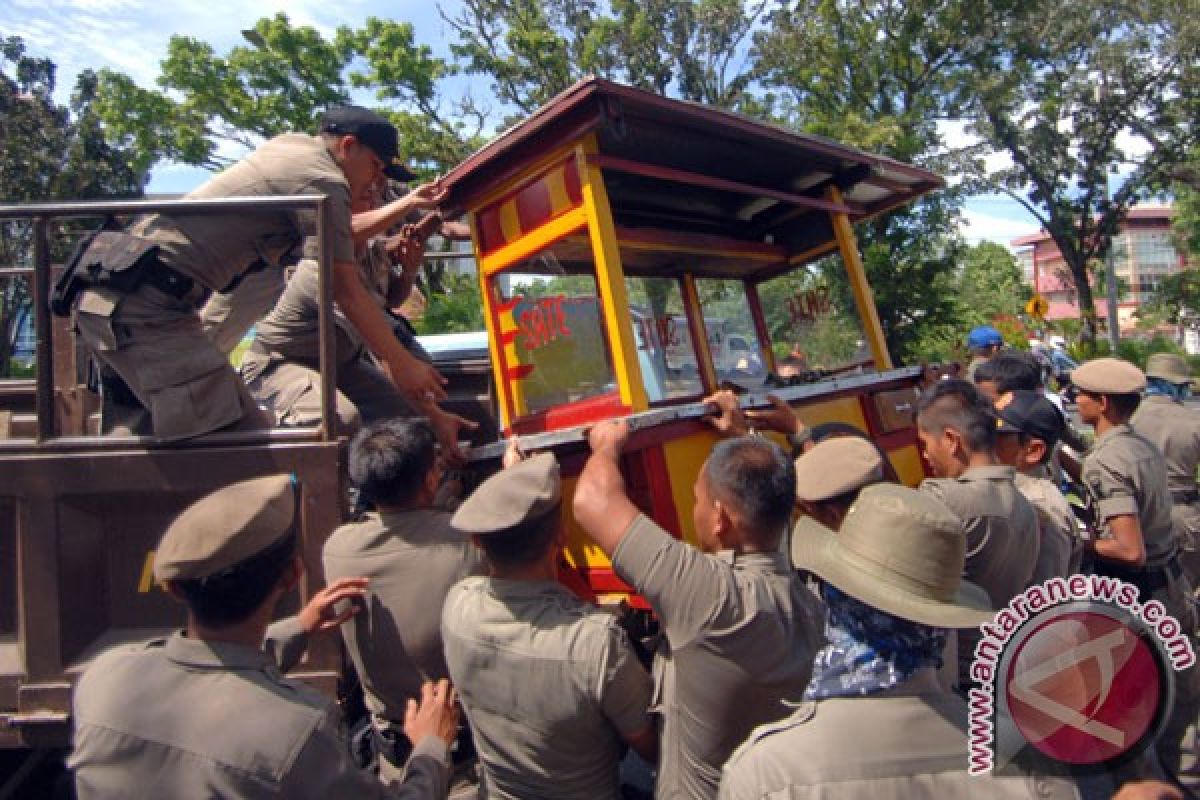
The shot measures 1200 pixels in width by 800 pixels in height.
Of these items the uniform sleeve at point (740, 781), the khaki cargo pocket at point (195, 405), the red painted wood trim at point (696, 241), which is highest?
the red painted wood trim at point (696, 241)

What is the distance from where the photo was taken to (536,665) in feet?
6.68

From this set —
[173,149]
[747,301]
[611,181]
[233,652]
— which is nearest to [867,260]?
[747,301]

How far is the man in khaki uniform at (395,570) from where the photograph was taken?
Answer: 2.50 meters

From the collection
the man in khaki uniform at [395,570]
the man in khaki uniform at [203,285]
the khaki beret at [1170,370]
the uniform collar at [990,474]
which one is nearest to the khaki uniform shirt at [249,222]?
the man in khaki uniform at [203,285]

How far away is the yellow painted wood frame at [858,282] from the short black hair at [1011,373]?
1.80 ft

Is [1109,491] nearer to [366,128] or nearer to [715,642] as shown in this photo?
[715,642]

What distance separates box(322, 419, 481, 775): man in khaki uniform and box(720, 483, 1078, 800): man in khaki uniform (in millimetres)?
1189

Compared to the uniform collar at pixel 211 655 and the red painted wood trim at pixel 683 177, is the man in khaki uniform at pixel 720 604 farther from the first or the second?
the red painted wood trim at pixel 683 177

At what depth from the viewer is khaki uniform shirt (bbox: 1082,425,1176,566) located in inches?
141

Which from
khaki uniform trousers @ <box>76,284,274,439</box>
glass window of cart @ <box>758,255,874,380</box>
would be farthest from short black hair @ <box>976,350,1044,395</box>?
khaki uniform trousers @ <box>76,284,274,439</box>

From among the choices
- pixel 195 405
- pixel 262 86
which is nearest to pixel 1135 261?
pixel 262 86

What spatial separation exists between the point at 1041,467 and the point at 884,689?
8.43ft

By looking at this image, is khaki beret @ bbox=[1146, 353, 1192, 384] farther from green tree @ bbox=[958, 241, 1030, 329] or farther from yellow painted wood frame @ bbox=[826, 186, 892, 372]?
green tree @ bbox=[958, 241, 1030, 329]

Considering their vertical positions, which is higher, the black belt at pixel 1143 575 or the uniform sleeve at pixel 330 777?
the uniform sleeve at pixel 330 777
